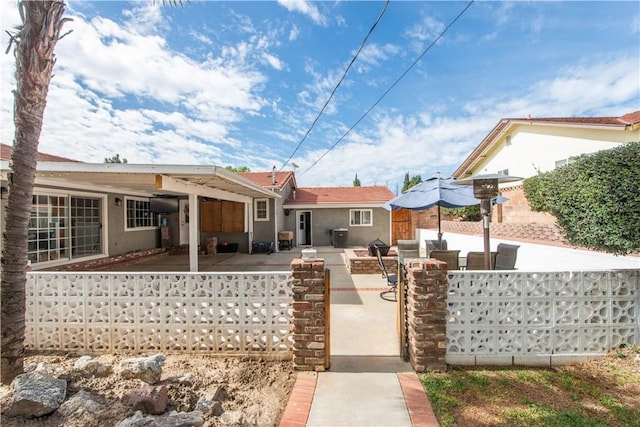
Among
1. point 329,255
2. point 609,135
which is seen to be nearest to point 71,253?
point 329,255

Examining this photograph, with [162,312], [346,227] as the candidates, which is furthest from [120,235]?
[346,227]

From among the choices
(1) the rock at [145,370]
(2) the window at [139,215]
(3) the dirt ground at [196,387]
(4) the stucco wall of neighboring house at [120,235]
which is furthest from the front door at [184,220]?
(1) the rock at [145,370]

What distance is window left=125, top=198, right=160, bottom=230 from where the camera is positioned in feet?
33.5

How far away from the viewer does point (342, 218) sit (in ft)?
52.1

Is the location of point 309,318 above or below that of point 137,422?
above

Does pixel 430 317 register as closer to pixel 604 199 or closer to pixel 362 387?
pixel 362 387

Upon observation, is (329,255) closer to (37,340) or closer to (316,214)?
(316,214)

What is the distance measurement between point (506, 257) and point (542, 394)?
139 inches

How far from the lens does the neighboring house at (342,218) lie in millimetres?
15703

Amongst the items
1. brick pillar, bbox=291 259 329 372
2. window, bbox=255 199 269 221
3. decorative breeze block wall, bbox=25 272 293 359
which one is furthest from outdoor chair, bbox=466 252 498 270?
window, bbox=255 199 269 221

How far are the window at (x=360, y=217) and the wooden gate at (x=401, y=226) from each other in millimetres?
1375

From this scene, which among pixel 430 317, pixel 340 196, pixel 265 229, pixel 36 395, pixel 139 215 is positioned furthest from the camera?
pixel 340 196

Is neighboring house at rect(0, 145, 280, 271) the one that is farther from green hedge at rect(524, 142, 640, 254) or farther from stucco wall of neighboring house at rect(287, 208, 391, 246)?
green hedge at rect(524, 142, 640, 254)

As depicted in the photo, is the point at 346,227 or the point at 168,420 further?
the point at 346,227
